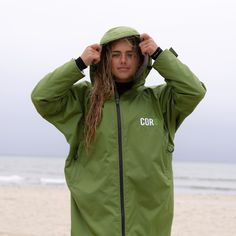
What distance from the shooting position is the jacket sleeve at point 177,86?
10.2 feet

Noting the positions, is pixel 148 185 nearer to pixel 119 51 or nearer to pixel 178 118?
pixel 178 118

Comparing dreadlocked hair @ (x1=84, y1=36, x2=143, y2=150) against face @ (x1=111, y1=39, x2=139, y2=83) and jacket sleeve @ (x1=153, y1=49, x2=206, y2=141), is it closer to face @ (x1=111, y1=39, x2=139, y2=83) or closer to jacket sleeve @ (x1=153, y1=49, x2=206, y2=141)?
face @ (x1=111, y1=39, x2=139, y2=83)

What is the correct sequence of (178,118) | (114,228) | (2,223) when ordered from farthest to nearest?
(2,223) < (178,118) < (114,228)

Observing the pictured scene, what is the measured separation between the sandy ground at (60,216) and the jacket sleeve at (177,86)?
20.1ft

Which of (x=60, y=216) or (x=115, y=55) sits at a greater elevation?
(x=115, y=55)

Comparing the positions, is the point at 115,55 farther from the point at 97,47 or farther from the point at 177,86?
the point at 177,86

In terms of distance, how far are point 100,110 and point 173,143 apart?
0.49m

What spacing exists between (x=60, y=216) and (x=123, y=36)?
10.2 m

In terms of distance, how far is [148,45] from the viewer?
3.15 meters

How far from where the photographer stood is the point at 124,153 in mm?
3119

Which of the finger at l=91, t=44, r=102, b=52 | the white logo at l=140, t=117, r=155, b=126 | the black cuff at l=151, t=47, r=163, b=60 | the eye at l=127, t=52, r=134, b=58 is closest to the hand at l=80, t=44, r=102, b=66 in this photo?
the finger at l=91, t=44, r=102, b=52

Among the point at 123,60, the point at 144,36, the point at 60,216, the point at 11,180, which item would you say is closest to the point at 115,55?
the point at 123,60

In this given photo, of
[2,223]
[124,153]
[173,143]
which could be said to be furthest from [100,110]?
[2,223]

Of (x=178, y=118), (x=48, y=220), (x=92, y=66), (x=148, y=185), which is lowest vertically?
(x=48, y=220)
